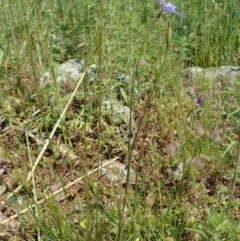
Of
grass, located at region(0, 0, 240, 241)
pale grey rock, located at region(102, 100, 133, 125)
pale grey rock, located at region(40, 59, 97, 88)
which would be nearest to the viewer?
grass, located at region(0, 0, 240, 241)

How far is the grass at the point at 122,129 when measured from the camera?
1748mm

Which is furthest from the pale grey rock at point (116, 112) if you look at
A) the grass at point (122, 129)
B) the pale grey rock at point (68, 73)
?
the pale grey rock at point (68, 73)

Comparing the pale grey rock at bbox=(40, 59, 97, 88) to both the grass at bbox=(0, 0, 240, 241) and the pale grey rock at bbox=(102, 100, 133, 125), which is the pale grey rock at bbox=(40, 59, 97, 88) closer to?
the grass at bbox=(0, 0, 240, 241)

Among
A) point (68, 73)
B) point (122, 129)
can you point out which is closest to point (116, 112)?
point (122, 129)

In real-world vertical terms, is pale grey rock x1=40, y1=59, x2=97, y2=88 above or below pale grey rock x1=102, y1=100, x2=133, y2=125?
above

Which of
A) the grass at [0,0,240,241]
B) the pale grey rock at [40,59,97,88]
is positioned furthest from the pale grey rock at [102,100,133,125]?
the pale grey rock at [40,59,97,88]

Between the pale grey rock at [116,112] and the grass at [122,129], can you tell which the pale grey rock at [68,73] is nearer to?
the grass at [122,129]

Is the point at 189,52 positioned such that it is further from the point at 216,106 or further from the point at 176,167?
the point at 176,167

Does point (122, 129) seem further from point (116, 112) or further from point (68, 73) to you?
point (68, 73)

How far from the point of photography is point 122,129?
2512 mm

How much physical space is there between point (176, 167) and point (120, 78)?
0.71 m

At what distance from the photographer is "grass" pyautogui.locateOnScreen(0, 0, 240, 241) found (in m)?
1.75

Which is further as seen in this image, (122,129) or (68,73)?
(68,73)

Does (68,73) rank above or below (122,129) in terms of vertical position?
above
